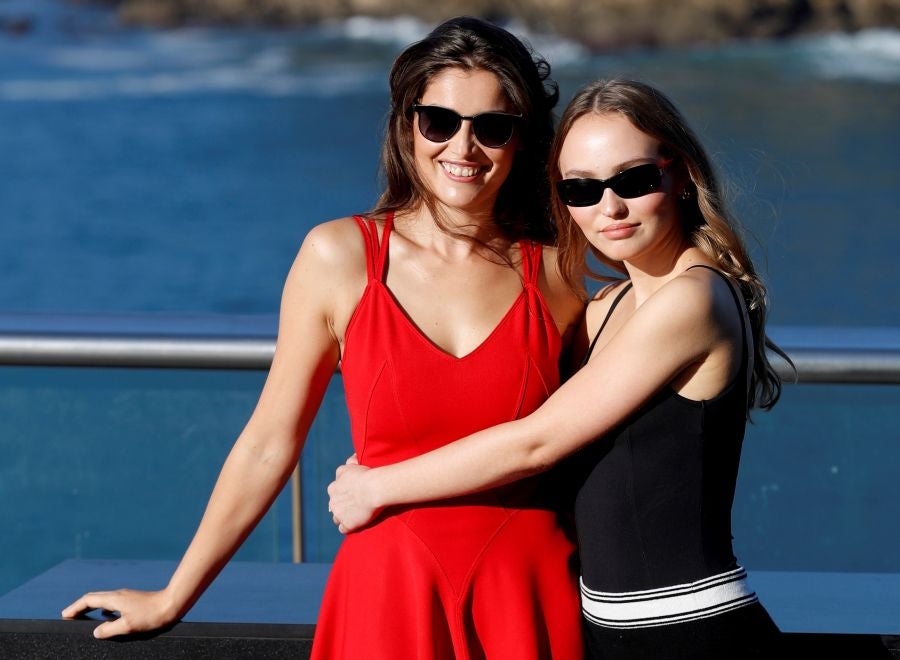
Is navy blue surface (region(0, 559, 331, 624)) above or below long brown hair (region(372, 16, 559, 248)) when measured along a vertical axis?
below

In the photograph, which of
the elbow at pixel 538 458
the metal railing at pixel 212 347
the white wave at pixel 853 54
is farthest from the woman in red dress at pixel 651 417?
the white wave at pixel 853 54

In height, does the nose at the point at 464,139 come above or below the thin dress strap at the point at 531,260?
above

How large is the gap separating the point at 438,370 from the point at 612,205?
0.31 meters

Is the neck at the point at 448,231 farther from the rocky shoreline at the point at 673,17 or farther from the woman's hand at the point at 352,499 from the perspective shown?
the rocky shoreline at the point at 673,17

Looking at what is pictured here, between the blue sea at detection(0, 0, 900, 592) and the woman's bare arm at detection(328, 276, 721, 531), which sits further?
the blue sea at detection(0, 0, 900, 592)

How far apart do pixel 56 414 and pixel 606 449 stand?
5.10ft

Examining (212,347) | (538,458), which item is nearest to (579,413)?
(538,458)

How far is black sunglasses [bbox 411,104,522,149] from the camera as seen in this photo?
1697mm

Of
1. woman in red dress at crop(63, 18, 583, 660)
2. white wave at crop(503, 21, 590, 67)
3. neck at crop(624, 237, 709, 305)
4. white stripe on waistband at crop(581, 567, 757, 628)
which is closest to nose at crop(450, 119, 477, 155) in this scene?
woman in red dress at crop(63, 18, 583, 660)

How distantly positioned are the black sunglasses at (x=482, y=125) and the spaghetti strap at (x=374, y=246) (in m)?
0.14

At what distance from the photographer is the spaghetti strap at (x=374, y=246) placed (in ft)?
5.64

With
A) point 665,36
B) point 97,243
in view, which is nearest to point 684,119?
point 97,243

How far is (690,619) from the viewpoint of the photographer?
152cm

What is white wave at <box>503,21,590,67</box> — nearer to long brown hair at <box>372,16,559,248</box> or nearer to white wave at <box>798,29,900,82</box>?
white wave at <box>798,29,900,82</box>
